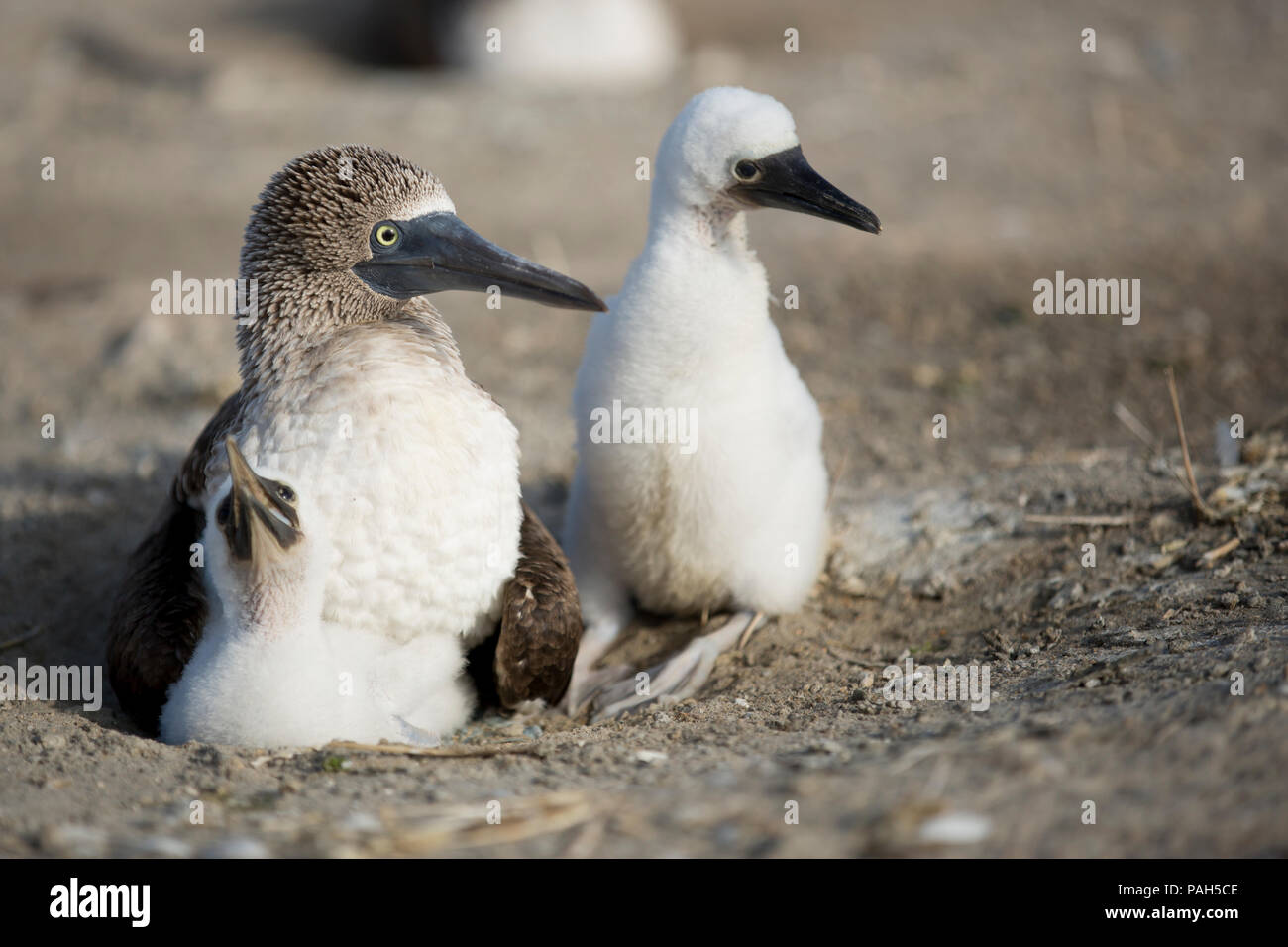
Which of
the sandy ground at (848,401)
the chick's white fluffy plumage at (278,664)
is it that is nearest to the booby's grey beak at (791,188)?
the sandy ground at (848,401)

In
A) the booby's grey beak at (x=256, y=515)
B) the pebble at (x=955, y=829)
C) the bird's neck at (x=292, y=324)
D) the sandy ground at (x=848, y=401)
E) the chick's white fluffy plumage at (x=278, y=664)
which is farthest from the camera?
the bird's neck at (x=292, y=324)

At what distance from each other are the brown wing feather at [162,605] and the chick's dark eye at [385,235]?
0.76m

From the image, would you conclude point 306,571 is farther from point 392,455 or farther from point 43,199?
point 43,199

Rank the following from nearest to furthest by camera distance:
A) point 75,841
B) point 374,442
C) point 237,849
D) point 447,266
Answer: point 237,849 → point 75,841 → point 374,442 → point 447,266

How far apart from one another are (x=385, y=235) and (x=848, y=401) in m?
3.76

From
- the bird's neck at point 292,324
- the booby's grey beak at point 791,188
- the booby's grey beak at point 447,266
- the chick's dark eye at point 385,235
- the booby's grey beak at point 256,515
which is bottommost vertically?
the booby's grey beak at point 256,515

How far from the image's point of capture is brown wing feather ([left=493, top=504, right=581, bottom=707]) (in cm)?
449

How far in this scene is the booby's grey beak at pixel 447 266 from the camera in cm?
445

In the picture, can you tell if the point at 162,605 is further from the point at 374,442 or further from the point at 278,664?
the point at 374,442

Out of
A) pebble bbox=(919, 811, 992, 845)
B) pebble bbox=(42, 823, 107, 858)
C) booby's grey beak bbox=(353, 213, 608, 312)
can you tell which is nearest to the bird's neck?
booby's grey beak bbox=(353, 213, 608, 312)

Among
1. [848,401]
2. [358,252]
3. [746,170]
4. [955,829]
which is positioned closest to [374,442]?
[358,252]

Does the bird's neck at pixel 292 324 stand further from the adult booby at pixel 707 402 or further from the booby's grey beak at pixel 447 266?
the adult booby at pixel 707 402

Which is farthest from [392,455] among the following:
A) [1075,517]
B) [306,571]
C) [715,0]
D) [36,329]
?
[715,0]

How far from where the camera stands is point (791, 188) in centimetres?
485
